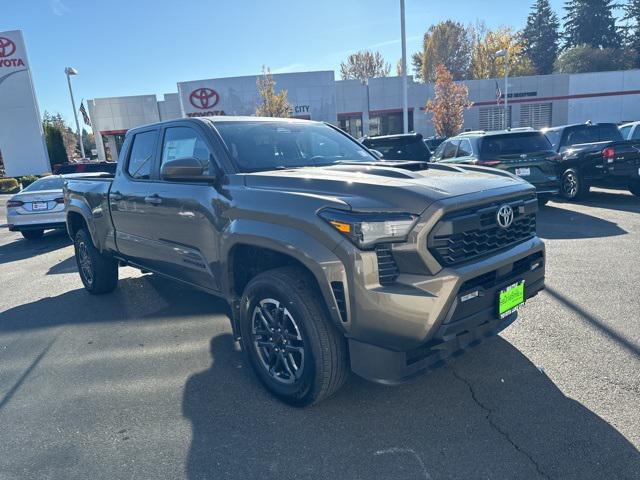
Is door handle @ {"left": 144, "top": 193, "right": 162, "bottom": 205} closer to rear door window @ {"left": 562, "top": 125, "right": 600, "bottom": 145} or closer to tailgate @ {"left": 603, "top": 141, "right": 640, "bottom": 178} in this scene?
tailgate @ {"left": 603, "top": 141, "right": 640, "bottom": 178}

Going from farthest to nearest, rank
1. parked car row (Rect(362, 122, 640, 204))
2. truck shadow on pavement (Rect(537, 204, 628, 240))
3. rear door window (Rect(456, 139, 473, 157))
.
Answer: rear door window (Rect(456, 139, 473, 157))
parked car row (Rect(362, 122, 640, 204))
truck shadow on pavement (Rect(537, 204, 628, 240))

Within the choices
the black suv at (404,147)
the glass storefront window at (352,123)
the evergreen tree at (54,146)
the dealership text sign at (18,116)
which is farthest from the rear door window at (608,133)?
the evergreen tree at (54,146)

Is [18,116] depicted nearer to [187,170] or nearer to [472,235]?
[187,170]

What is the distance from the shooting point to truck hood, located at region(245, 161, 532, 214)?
2615mm

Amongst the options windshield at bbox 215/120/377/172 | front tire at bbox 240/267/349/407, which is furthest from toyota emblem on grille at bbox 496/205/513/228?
windshield at bbox 215/120/377/172

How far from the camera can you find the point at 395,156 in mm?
10031

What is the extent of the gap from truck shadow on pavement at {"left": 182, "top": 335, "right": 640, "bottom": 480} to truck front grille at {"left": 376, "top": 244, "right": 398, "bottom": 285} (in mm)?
981

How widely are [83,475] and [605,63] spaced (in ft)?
238

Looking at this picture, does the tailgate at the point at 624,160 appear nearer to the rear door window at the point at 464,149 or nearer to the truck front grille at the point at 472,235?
the rear door window at the point at 464,149

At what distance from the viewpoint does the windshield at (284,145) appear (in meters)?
3.69

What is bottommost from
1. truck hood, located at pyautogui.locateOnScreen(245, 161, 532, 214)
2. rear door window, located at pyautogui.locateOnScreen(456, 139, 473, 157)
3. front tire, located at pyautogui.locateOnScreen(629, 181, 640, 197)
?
front tire, located at pyautogui.locateOnScreen(629, 181, 640, 197)

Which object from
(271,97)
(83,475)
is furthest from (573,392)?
(271,97)

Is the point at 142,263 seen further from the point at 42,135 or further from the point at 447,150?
the point at 42,135

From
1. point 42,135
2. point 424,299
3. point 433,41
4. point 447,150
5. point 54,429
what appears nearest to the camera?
point 424,299
